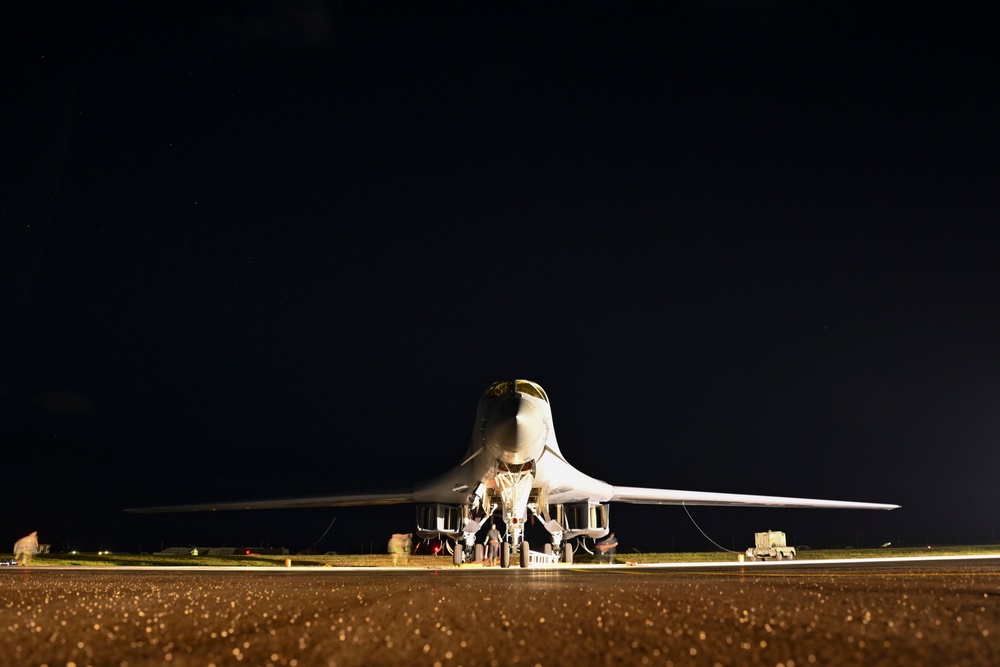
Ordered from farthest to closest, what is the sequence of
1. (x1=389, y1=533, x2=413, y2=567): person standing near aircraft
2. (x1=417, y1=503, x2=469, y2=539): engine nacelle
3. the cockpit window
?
(x1=389, y1=533, x2=413, y2=567): person standing near aircraft
(x1=417, y1=503, x2=469, y2=539): engine nacelle
the cockpit window

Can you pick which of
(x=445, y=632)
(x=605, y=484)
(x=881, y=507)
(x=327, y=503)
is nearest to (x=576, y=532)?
(x=605, y=484)

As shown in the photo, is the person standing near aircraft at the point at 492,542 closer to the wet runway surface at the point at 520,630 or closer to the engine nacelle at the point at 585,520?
the engine nacelle at the point at 585,520

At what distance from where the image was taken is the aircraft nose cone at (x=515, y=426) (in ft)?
48.0

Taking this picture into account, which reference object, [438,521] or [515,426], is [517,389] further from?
[438,521]

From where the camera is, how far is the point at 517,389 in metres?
17.0

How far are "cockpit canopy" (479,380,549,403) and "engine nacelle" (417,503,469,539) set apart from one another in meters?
4.54

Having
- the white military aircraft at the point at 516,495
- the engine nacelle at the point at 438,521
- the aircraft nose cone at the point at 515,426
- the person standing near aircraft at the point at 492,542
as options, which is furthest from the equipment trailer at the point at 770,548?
the aircraft nose cone at the point at 515,426

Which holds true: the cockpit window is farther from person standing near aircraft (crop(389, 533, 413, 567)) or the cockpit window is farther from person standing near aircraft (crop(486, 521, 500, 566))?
person standing near aircraft (crop(389, 533, 413, 567))

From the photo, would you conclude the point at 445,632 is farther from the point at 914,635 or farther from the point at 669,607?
the point at 914,635

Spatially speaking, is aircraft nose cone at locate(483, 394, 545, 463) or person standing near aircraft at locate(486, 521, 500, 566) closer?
aircraft nose cone at locate(483, 394, 545, 463)

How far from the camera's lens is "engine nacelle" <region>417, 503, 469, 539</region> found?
2073 cm

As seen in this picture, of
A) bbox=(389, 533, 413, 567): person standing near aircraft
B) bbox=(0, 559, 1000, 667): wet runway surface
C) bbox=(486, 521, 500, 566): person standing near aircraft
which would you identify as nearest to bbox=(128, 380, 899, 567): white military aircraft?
bbox=(486, 521, 500, 566): person standing near aircraft

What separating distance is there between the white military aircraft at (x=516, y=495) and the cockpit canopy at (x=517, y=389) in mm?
24

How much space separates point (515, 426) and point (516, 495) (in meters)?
2.41
